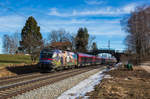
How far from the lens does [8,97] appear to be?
942 centimetres

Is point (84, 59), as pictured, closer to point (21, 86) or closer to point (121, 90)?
point (21, 86)

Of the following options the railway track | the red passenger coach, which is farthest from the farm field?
the red passenger coach

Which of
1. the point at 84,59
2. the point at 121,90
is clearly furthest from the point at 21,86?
the point at 84,59

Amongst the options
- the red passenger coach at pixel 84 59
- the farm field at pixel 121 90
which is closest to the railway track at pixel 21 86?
the farm field at pixel 121 90

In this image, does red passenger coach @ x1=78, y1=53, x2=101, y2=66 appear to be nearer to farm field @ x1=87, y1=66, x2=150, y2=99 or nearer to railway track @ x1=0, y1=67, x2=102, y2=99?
railway track @ x1=0, y1=67, x2=102, y2=99

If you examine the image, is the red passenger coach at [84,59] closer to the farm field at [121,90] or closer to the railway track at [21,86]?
the railway track at [21,86]

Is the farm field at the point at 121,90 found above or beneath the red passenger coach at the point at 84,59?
beneath

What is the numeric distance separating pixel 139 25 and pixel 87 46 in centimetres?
5106

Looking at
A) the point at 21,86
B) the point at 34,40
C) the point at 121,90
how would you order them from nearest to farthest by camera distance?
the point at 121,90, the point at 21,86, the point at 34,40

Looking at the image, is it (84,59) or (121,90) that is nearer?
(121,90)

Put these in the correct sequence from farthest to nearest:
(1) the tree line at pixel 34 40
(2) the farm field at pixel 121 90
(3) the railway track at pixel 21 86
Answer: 1. (1) the tree line at pixel 34 40
2. (3) the railway track at pixel 21 86
3. (2) the farm field at pixel 121 90

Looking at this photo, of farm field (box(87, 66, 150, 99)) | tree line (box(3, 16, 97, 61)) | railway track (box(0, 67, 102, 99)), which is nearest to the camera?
farm field (box(87, 66, 150, 99))

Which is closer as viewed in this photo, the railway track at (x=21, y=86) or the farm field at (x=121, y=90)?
the farm field at (x=121, y=90)

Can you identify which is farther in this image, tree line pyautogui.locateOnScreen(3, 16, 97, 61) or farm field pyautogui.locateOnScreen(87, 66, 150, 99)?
tree line pyautogui.locateOnScreen(3, 16, 97, 61)
